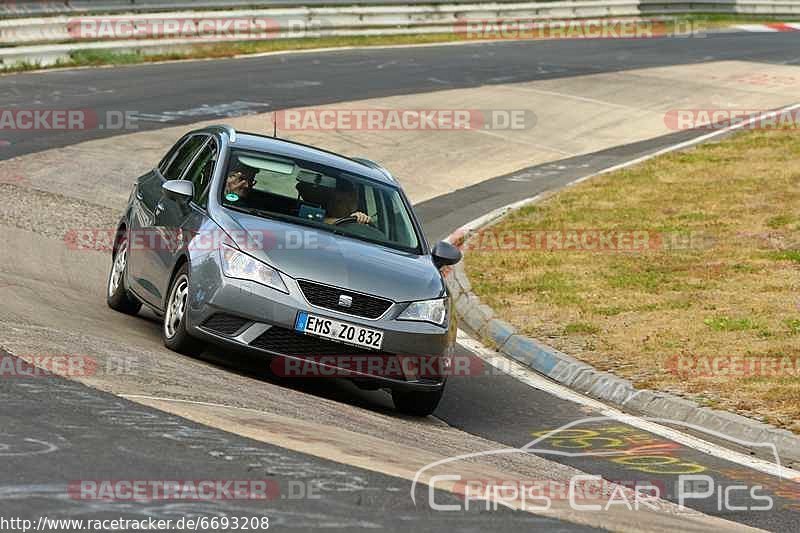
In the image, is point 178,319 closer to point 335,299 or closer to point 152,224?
point 335,299

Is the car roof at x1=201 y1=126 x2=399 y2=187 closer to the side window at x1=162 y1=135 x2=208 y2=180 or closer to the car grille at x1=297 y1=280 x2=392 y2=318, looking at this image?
the side window at x1=162 y1=135 x2=208 y2=180

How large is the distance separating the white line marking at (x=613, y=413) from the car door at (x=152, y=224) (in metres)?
2.94

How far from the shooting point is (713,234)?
17.4 metres

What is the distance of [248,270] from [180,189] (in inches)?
54.1

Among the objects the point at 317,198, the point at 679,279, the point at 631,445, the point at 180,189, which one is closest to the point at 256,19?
the point at 679,279

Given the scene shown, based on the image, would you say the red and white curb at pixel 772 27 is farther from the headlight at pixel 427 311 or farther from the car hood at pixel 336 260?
the headlight at pixel 427 311

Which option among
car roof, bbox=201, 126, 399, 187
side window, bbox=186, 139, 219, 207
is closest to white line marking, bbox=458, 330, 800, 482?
car roof, bbox=201, 126, 399, 187

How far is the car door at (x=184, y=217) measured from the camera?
1043cm

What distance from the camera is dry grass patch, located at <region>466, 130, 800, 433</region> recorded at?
11516 millimetres

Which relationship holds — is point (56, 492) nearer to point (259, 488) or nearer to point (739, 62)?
point (259, 488)

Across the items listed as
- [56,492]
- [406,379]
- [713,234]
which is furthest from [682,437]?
[713,234]

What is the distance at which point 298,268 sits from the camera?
9625 mm

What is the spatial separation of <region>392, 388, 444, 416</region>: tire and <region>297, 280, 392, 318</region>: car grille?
67cm

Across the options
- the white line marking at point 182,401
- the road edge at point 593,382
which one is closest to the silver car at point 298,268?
the white line marking at point 182,401
